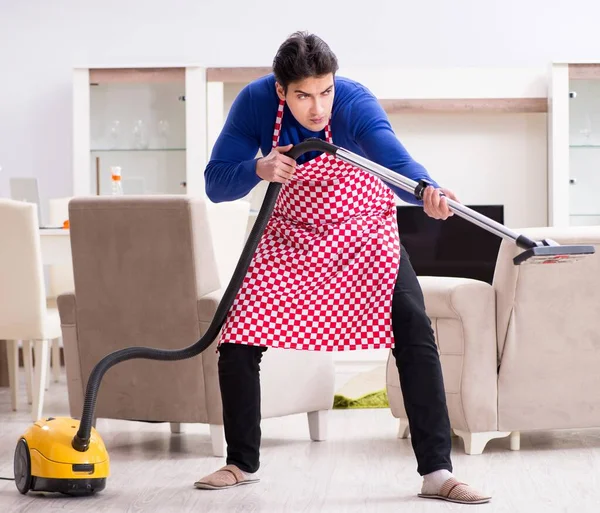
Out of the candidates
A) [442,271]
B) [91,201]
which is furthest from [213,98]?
[91,201]

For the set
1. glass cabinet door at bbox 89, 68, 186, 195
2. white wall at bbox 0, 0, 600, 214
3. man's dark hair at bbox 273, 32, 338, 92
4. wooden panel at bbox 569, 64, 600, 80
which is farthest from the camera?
white wall at bbox 0, 0, 600, 214

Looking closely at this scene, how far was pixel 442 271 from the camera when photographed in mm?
5379

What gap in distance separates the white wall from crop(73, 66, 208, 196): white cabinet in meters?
0.34

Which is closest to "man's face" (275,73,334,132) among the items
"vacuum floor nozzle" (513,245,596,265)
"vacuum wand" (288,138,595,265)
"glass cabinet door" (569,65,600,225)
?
"vacuum wand" (288,138,595,265)

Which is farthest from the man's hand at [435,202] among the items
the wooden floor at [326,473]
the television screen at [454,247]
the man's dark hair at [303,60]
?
the television screen at [454,247]

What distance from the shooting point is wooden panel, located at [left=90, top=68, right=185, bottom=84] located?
526 cm

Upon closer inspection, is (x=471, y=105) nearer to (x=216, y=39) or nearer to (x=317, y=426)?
(x=216, y=39)

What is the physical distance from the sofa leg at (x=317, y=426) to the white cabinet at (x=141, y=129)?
7.67 feet

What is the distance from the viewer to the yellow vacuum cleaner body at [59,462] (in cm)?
232

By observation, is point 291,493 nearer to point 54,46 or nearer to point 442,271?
point 442,271

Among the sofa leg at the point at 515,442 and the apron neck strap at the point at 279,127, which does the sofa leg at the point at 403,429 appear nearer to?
the sofa leg at the point at 515,442

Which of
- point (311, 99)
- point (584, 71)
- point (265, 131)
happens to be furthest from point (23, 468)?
point (584, 71)

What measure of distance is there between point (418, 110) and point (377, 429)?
2.46m

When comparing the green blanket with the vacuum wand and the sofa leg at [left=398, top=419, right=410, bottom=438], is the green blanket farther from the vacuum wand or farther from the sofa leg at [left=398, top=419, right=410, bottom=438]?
the vacuum wand
